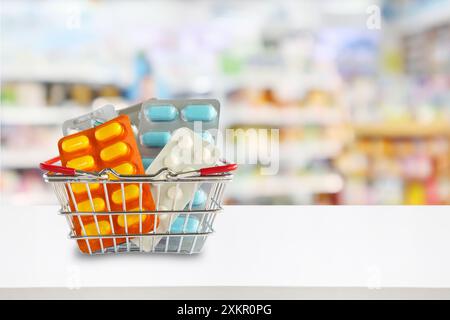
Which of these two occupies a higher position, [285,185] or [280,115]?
[280,115]

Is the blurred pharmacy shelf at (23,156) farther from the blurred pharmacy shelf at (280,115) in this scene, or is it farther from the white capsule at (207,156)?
the white capsule at (207,156)

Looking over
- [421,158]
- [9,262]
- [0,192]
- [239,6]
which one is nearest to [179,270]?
[9,262]

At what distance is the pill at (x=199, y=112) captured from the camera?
2.15 ft

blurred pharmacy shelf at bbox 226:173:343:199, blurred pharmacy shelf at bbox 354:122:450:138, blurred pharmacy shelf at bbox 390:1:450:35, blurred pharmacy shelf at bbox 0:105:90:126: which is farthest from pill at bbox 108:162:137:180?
blurred pharmacy shelf at bbox 390:1:450:35

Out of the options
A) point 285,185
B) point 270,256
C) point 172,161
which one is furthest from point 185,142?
point 285,185

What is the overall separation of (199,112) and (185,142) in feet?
0.27

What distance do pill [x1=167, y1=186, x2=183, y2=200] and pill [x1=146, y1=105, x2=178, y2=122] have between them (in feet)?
0.44

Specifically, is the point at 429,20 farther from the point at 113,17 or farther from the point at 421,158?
the point at 113,17

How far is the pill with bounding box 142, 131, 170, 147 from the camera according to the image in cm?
67

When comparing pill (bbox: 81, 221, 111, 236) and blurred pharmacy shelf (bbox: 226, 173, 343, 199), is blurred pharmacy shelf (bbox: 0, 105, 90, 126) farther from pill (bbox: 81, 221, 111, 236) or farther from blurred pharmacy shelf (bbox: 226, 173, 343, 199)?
pill (bbox: 81, 221, 111, 236)

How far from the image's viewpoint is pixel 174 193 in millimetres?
554

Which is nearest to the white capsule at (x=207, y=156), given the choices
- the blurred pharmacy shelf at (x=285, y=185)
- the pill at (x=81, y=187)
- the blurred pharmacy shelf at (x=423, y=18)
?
the pill at (x=81, y=187)

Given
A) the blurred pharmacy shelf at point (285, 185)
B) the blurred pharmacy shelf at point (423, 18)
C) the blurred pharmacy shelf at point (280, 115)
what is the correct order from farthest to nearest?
the blurred pharmacy shelf at point (423, 18) < the blurred pharmacy shelf at point (285, 185) < the blurred pharmacy shelf at point (280, 115)

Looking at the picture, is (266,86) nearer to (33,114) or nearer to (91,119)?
(33,114)
